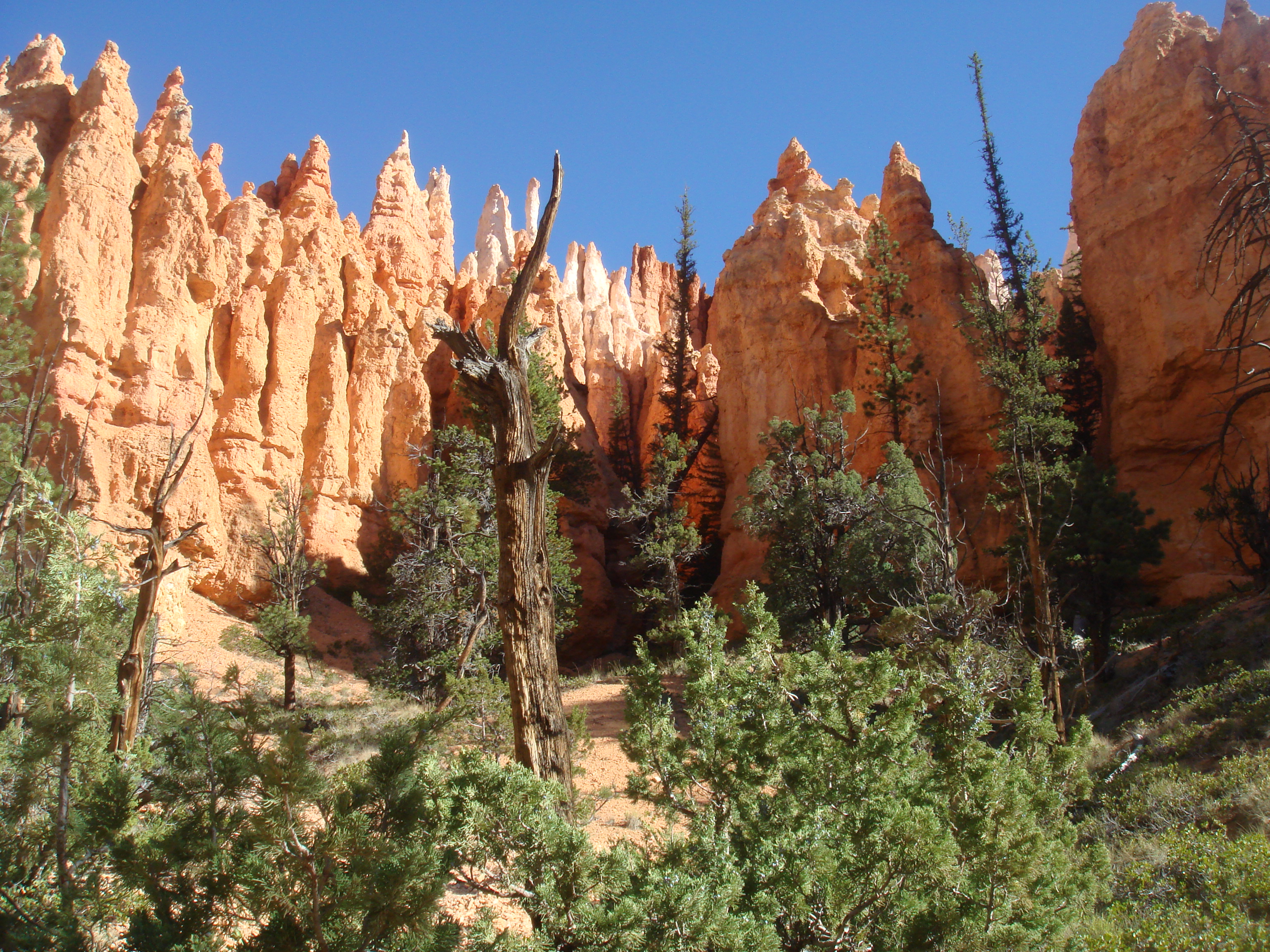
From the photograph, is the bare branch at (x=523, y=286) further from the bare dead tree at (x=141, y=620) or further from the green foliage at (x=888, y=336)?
the green foliage at (x=888, y=336)

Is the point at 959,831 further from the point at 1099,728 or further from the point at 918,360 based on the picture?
the point at 918,360

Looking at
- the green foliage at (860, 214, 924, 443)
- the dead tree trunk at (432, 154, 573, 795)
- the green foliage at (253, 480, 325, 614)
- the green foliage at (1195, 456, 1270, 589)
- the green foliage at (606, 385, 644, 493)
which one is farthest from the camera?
the green foliage at (606, 385, 644, 493)

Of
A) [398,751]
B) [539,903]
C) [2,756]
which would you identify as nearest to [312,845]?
[398,751]

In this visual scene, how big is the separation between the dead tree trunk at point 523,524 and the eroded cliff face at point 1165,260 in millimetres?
18851

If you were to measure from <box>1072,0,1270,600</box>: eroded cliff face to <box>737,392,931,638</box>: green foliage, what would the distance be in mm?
7084

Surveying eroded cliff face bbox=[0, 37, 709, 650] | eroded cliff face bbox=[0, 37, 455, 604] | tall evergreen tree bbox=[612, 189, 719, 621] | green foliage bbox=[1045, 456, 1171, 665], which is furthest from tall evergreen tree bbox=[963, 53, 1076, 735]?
eroded cliff face bbox=[0, 37, 455, 604]

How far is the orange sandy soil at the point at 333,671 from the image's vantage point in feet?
36.4

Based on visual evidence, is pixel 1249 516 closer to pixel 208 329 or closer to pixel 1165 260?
pixel 1165 260

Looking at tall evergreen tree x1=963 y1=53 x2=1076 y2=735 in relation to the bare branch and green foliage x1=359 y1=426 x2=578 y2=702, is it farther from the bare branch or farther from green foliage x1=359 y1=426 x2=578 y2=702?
green foliage x1=359 y1=426 x2=578 y2=702

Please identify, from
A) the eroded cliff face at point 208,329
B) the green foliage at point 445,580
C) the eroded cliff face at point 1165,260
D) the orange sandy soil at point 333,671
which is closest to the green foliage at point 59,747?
the orange sandy soil at point 333,671

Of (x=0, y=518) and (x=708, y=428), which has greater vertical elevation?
(x=708, y=428)

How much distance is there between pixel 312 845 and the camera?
10.3ft

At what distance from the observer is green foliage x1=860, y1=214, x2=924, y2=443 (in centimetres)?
Result: 2338

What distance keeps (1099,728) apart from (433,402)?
24.7 m
